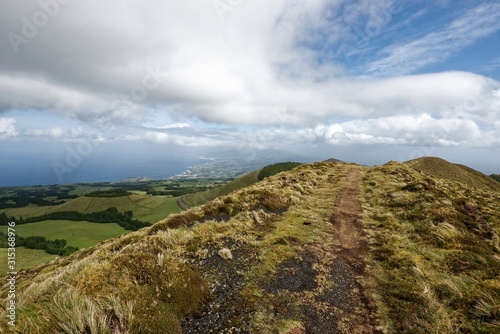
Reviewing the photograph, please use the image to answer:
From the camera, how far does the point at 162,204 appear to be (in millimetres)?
169000

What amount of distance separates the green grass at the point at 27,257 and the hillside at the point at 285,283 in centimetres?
5667

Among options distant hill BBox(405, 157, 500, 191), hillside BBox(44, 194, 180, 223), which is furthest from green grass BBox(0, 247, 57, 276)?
distant hill BBox(405, 157, 500, 191)

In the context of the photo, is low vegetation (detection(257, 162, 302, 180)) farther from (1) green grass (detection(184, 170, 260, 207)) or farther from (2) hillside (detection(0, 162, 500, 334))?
(2) hillside (detection(0, 162, 500, 334))

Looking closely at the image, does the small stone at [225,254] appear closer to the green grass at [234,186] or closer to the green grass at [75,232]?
the green grass at [75,232]

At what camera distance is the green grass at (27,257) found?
5266 centimetres

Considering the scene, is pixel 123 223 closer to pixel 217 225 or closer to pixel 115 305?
pixel 217 225

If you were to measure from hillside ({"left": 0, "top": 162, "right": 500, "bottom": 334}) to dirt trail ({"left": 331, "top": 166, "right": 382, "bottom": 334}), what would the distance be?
48 mm

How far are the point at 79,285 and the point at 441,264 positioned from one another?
14736 mm

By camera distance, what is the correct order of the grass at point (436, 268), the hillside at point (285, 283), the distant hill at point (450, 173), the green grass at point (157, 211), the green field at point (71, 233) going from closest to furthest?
the hillside at point (285, 283) < the grass at point (436, 268) < the green field at point (71, 233) < the distant hill at point (450, 173) < the green grass at point (157, 211)

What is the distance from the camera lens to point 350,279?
1062 centimetres

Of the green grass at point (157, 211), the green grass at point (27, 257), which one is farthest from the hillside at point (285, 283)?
the green grass at point (157, 211)

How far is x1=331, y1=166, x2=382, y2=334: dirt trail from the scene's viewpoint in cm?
800

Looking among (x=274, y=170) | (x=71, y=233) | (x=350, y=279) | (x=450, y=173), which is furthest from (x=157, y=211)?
(x=350, y=279)

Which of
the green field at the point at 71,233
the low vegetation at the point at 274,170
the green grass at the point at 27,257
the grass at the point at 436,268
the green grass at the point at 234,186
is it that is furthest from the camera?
the low vegetation at the point at 274,170
